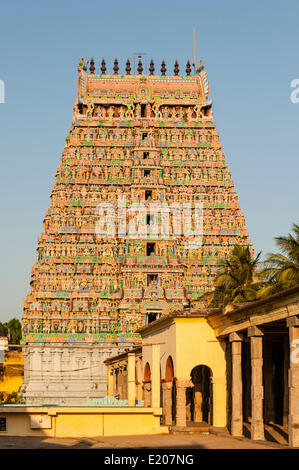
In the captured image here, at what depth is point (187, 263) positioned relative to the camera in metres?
94.6

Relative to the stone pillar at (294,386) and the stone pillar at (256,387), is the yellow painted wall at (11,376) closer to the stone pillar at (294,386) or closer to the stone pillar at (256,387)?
the stone pillar at (256,387)

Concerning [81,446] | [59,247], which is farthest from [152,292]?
[81,446]

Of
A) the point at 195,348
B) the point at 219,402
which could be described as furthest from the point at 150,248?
the point at 219,402

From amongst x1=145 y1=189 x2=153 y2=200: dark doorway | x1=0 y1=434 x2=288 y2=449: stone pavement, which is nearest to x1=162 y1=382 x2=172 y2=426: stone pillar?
x1=0 y1=434 x2=288 y2=449: stone pavement

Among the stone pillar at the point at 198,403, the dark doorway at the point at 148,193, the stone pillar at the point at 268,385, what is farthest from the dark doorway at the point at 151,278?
the stone pillar at the point at 268,385

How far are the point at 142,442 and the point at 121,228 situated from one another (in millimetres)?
57670

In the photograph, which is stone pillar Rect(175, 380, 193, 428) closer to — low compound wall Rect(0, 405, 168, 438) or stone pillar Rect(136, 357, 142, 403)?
low compound wall Rect(0, 405, 168, 438)

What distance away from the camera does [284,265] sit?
51.2m

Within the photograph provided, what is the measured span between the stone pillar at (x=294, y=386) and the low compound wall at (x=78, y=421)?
1209 cm

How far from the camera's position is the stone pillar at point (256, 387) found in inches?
1469

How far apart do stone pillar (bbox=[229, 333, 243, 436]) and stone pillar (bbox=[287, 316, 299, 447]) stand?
24.3 ft

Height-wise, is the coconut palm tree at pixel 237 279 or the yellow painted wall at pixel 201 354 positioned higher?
the coconut palm tree at pixel 237 279

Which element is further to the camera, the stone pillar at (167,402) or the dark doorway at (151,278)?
the dark doorway at (151,278)

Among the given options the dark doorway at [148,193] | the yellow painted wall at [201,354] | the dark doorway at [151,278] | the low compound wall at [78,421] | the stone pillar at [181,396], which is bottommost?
the low compound wall at [78,421]
